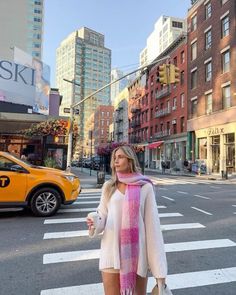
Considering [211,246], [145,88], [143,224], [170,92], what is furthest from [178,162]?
[143,224]

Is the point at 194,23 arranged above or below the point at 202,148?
above

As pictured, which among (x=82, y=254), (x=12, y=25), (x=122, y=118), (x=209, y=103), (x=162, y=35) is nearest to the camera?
(x=82, y=254)

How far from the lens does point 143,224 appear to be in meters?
2.82

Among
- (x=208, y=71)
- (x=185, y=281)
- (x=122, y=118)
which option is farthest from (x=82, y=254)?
(x=122, y=118)

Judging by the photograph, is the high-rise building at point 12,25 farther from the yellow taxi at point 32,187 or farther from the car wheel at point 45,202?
the car wheel at point 45,202

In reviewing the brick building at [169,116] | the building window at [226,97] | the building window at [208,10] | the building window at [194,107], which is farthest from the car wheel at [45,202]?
the building window at [208,10]

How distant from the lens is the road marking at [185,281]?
4.25 meters

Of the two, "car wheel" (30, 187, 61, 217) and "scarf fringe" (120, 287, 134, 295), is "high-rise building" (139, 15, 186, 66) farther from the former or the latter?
"scarf fringe" (120, 287, 134, 295)

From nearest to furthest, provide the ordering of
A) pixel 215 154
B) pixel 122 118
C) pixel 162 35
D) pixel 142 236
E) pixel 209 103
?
pixel 142 236
pixel 215 154
pixel 209 103
pixel 122 118
pixel 162 35

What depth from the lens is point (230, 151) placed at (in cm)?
3400

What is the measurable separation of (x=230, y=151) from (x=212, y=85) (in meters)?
8.13

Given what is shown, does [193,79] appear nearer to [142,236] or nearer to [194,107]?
[194,107]

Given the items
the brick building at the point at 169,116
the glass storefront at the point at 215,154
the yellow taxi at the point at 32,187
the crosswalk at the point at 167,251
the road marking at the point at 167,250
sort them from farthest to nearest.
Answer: the brick building at the point at 169,116, the glass storefront at the point at 215,154, the yellow taxi at the point at 32,187, the road marking at the point at 167,250, the crosswalk at the point at 167,251

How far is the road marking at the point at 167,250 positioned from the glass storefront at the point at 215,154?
99.7 feet
